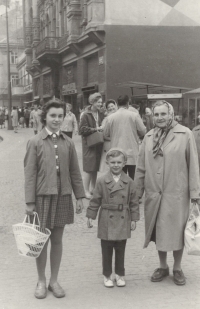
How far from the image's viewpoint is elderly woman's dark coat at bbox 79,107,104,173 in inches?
317

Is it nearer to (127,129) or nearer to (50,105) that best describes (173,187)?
(50,105)

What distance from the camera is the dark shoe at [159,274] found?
4426 mm

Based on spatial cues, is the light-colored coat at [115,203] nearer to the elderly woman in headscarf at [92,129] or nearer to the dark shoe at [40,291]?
the dark shoe at [40,291]

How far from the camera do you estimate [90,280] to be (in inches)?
175

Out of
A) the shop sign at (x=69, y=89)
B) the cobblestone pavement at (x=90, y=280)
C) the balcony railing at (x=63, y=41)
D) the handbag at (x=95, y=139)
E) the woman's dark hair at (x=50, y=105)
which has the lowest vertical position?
the cobblestone pavement at (x=90, y=280)

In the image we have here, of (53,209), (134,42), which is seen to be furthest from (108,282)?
(134,42)

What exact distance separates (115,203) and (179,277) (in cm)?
93

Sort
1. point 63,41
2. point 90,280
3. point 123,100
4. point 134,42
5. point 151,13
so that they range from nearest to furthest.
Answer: point 90,280 < point 123,100 < point 134,42 < point 151,13 < point 63,41

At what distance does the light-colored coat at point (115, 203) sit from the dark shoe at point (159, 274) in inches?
19.9

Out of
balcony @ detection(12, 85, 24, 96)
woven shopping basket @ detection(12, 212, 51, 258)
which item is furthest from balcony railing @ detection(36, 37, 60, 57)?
woven shopping basket @ detection(12, 212, 51, 258)

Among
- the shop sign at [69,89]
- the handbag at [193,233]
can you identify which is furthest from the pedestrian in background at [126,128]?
the shop sign at [69,89]

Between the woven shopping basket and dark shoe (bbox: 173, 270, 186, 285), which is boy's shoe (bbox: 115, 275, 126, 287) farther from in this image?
the woven shopping basket

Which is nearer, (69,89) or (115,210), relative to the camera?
(115,210)

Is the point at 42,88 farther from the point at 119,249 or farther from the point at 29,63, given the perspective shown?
the point at 119,249
